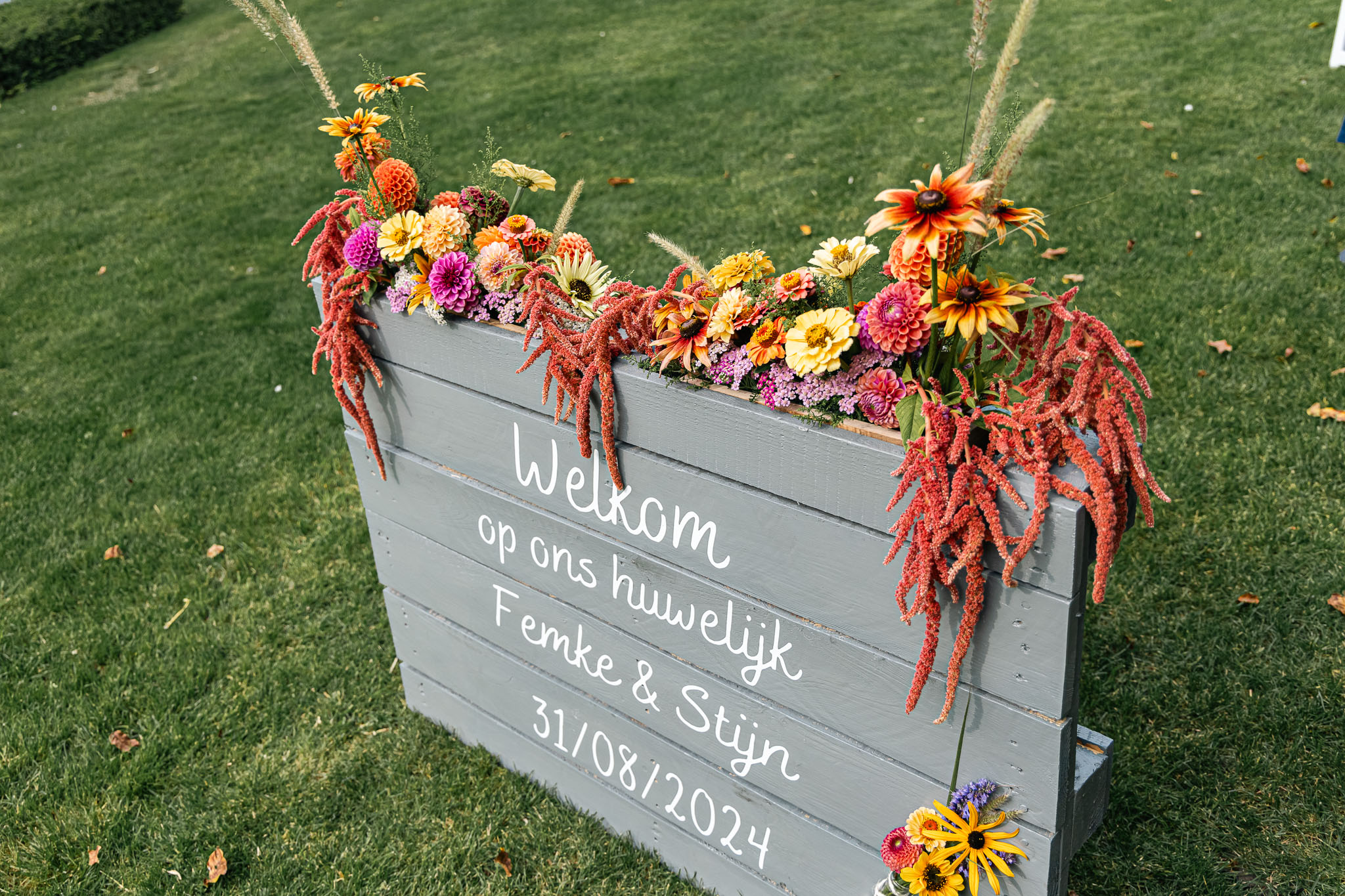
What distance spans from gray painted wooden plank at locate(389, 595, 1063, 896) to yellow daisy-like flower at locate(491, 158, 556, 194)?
1.26 metres

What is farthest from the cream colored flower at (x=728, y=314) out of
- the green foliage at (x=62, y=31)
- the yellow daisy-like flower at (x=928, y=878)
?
the green foliage at (x=62, y=31)

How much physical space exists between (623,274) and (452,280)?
10.1 feet

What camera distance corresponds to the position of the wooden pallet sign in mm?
1699

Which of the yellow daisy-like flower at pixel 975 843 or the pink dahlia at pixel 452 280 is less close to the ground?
the pink dahlia at pixel 452 280

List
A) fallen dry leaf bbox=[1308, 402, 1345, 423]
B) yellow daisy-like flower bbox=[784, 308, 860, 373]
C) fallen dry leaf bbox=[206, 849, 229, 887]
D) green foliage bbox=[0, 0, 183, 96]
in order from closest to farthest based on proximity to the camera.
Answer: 1. yellow daisy-like flower bbox=[784, 308, 860, 373]
2. fallen dry leaf bbox=[206, 849, 229, 887]
3. fallen dry leaf bbox=[1308, 402, 1345, 423]
4. green foliage bbox=[0, 0, 183, 96]

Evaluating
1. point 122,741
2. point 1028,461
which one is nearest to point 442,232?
point 1028,461

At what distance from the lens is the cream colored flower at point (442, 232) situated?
2188mm

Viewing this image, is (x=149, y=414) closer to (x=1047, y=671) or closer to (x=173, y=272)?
(x=173, y=272)

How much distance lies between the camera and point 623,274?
5195 millimetres

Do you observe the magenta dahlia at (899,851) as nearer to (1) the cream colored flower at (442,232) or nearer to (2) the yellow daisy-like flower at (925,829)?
(2) the yellow daisy-like flower at (925,829)

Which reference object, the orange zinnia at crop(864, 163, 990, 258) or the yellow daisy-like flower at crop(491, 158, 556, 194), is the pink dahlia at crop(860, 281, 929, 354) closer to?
the orange zinnia at crop(864, 163, 990, 258)

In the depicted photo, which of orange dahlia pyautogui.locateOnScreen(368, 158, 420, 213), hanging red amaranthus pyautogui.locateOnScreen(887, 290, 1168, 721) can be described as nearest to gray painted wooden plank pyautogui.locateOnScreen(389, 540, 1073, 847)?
hanging red amaranthus pyautogui.locateOnScreen(887, 290, 1168, 721)

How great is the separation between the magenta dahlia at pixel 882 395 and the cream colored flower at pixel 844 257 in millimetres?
208

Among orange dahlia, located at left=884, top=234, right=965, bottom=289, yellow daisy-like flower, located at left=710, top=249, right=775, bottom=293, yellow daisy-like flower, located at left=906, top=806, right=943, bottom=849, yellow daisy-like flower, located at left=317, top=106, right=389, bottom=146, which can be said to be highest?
yellow daisy-like flower, located at left=317, top=106, right=389, bottom=146
